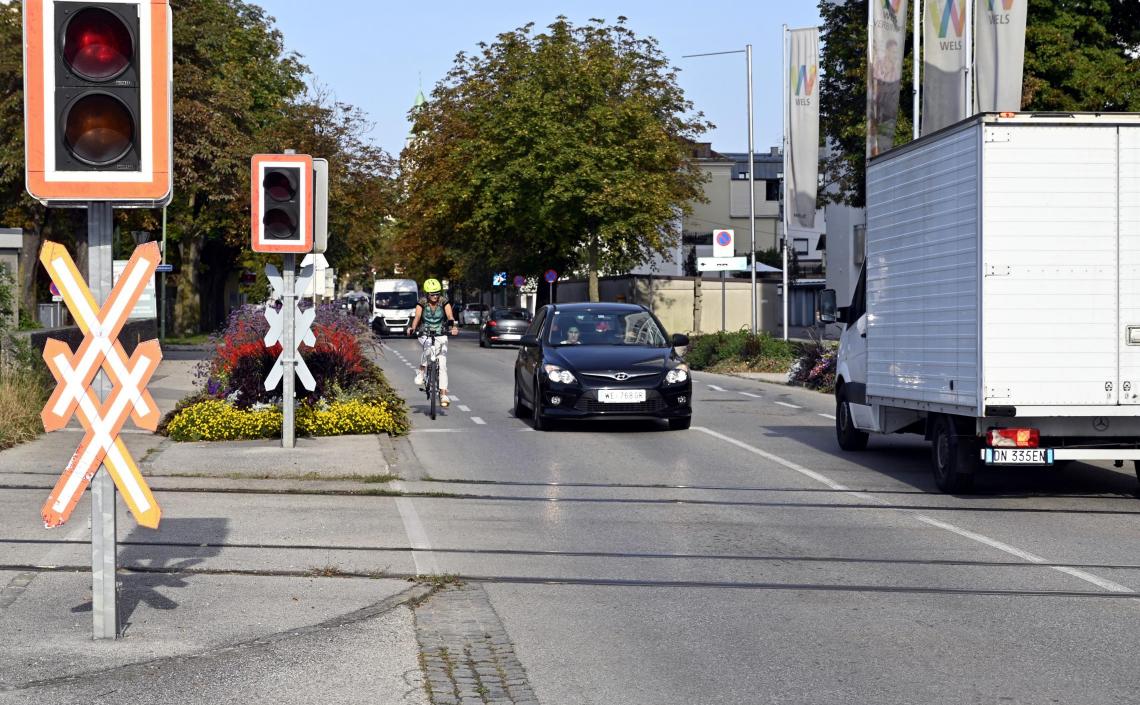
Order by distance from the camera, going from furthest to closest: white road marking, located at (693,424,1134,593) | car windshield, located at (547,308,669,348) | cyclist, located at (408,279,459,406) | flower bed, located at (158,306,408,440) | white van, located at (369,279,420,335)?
white van, located at (369,279,420,335)
cyclist, located at (408,279,459,406)
car windshield, located at (547,308,669,348)
flower bed, located at (158,306,408,440)
white road marking, located at (693,424,1134,593)

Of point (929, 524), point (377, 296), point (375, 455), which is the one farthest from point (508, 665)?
point (377, 296)

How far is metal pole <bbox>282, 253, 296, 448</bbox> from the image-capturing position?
50.5 ft

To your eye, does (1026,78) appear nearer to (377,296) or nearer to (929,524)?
(929,524)

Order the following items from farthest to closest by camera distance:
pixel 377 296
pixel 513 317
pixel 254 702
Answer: pixel 377 296
pixel 513 317
pixel 254 702

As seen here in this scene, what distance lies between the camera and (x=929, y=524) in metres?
11.0

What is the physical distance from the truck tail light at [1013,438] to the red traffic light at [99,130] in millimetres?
7508

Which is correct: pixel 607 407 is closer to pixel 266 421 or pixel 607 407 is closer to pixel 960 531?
pixel 266 421

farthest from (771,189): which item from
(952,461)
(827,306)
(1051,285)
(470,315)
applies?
(1051,285)

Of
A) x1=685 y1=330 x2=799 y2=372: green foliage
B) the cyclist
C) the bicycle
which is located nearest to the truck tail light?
the cyclist

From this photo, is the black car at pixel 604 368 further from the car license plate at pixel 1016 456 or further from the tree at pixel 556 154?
the tree at pixel 556 154

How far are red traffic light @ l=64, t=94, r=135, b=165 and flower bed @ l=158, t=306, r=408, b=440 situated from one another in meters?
9.80

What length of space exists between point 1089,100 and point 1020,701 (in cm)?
3568

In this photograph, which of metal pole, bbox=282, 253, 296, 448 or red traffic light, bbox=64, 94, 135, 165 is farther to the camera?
metal pole, bbox=282, 253, 296, 448

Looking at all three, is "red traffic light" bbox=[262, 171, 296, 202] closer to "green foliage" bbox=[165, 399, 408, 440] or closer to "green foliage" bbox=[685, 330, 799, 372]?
"green foliage" bbox=[165, 399, 408, 440]
